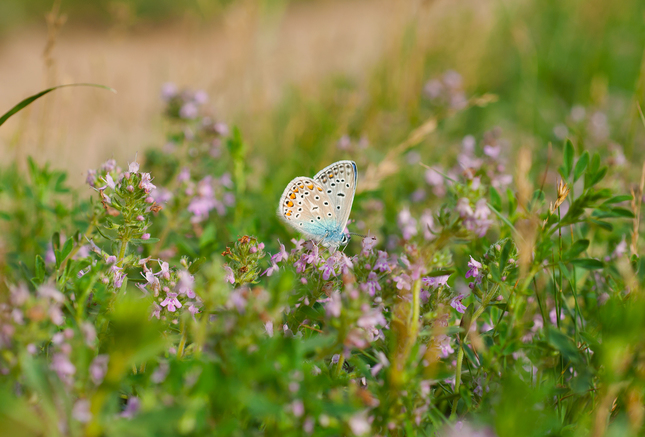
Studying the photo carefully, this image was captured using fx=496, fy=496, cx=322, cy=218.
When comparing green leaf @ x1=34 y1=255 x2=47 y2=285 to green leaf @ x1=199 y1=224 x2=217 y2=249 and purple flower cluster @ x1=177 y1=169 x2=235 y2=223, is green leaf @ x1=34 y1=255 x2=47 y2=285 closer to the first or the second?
green leaf @ x1=199 y1=224 x2=217 y2=249

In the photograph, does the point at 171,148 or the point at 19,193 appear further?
the point at 171,148

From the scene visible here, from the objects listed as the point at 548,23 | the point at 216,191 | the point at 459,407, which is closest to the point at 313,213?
the point at 216,191

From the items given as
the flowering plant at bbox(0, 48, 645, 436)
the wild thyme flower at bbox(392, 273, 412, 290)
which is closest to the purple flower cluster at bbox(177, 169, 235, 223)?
the flowering plant at bbox(0, 48, 645, 436)

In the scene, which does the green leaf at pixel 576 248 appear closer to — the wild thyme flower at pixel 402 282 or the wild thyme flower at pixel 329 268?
the wild thyme flower at pixel 402 282

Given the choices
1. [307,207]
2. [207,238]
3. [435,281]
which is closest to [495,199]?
[435,281]

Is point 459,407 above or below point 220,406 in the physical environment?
below

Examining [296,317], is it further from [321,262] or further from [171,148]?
[171,148]
